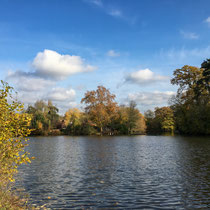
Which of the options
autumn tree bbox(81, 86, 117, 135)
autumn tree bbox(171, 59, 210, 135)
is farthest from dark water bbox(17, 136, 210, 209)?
autumn tree bbox(81, 86, 117, 135)

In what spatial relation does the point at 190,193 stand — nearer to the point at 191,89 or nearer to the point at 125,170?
the point at 125,170

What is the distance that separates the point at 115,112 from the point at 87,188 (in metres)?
70.0

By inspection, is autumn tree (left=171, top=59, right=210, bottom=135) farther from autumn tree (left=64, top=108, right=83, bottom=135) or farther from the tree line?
autumn tree (left=64, top=108, right=83, bottom=135)

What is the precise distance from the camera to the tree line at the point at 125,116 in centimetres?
6091

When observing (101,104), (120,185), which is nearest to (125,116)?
(101,104)

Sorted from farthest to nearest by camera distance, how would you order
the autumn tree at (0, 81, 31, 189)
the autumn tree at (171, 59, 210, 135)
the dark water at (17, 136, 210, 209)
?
the autumn tree at (171, 59, 210, 135) → the dark water at (17, 136, 210, 209) → the autumn tree at (0, 81, 31, 189)

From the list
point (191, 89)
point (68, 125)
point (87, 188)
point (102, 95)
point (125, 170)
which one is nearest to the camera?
point (87, 188)

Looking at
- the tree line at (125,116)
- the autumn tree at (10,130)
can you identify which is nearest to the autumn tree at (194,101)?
the tree line at (125,116)

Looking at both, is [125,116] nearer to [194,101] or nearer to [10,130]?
[194,101]

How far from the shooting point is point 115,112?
8300 cm

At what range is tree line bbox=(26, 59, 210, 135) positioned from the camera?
2398 inches

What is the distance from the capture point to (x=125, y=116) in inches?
3393

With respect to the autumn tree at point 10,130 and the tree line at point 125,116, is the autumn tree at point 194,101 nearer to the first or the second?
the tree line at point 125,116

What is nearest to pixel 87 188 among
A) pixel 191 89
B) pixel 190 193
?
pixel 190 193
